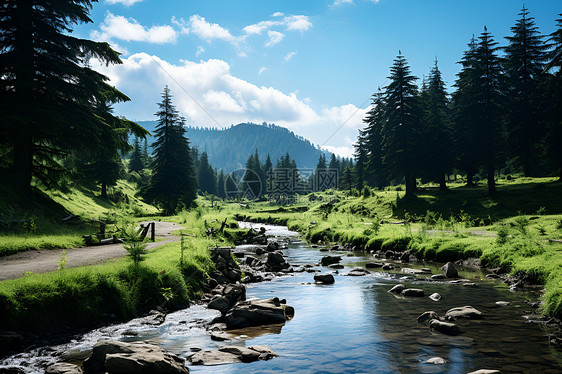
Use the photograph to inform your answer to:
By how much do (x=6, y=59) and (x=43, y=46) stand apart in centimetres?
242

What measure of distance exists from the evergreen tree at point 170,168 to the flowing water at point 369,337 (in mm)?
40775

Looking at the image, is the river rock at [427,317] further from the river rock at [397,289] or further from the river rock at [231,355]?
the river rock at [231,355]

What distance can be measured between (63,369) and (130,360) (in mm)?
1415

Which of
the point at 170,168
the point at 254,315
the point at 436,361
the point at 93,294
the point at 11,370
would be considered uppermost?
the point at 170,168

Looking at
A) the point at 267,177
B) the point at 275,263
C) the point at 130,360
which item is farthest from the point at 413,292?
the point at 267,177

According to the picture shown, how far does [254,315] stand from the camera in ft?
34.1

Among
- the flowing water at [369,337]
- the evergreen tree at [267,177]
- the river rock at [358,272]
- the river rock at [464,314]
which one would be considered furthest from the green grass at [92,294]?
the evergreen tree at [267,177]

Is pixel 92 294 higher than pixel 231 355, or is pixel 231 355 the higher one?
pixel 92 294

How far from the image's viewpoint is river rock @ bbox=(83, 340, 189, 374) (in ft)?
21.6

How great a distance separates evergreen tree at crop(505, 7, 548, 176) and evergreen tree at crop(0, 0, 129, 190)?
45477mm

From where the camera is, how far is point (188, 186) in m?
54.3

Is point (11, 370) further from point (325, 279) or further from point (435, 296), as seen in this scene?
point (435, 296)

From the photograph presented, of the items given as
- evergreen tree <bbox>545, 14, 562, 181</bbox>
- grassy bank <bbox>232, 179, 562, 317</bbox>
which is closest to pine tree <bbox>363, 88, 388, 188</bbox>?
grassy bank <bbox>232, 179, 562, 317</bbox>

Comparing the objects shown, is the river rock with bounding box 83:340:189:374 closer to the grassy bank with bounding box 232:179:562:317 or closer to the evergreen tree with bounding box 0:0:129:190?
the grassy bank with bounding box 232:179:562:317
